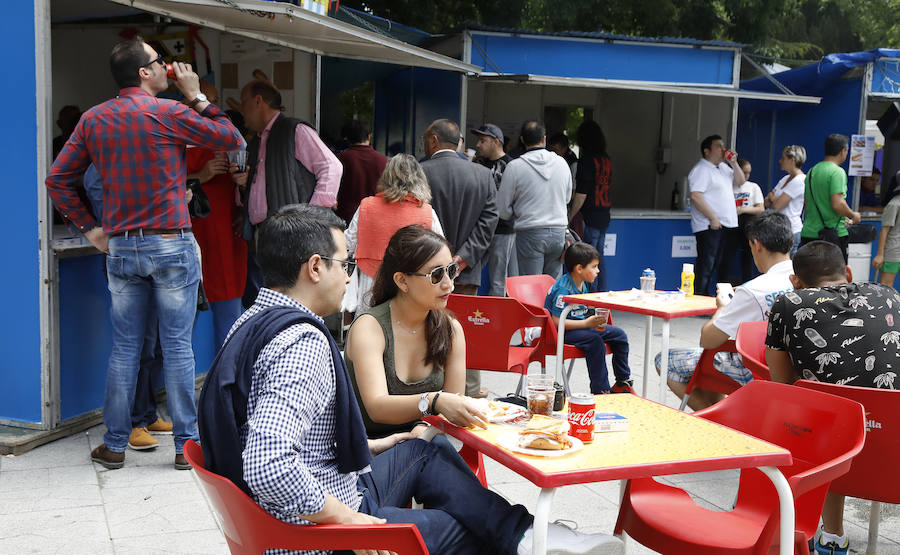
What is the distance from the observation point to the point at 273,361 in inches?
79.0

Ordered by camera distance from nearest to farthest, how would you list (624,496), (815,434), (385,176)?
(815,434)
(624,496)
(385,176)

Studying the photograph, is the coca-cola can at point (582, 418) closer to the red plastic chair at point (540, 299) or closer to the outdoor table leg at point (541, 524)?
the outdoor table leg at point (541, 524)

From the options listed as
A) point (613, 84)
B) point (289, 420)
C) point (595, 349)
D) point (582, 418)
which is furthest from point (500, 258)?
point (289, 420)

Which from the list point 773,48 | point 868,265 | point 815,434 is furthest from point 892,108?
point 815,434

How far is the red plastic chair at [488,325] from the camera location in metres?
4.72

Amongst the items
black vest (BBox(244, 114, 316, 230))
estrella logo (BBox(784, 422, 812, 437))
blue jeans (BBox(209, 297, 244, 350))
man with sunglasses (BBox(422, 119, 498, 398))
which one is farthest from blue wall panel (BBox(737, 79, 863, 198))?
estrella logo (BBox(784, 422, 812, 437))

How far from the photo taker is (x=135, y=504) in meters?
3.88

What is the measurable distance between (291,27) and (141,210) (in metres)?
1.79

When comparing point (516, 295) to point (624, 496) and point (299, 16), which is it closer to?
point (299, 16)

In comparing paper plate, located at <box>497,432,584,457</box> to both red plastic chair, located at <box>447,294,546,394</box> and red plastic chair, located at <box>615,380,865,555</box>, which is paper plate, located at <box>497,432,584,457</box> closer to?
red plastic chair, located at <box>615,380,865,555</box>

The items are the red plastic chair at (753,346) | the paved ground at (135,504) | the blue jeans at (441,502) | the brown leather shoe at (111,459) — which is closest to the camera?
the blue jeans at (441,502)

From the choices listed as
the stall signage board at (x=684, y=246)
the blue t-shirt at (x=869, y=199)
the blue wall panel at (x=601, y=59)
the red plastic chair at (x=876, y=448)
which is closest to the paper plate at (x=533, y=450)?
the red plastic chair at (x=876, y=448)

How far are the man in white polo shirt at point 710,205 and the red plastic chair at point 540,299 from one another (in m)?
3.96

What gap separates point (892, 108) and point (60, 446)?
990cm
